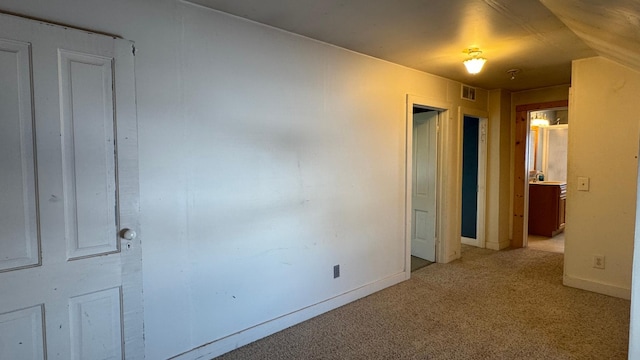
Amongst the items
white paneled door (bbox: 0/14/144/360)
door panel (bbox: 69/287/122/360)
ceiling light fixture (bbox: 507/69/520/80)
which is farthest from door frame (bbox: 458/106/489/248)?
→ door panel (bbox: 69/287/122/360)

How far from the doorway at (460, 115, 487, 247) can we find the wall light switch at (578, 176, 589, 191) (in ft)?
5.24

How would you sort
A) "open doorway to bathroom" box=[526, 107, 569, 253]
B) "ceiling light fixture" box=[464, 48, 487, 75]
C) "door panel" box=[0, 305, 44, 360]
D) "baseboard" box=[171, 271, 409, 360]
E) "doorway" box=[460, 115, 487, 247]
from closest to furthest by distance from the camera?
"door panel" box=[0, 305, 44, 360] → "baseboard" box=[171, 271, 409, 360] → "ceiling light fixture" box=[464, 48, 487, 75] → "doorway" box=[460, 115, 487, 247] → "open doorway to bathroom" box=[526, 107, 569, 253]

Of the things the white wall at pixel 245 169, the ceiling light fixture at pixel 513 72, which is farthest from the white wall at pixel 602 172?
the white wall at pixel 245 169

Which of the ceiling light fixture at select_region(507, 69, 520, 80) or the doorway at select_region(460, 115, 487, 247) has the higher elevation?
the ceiling light fixture at select_region(507, 69, 520, 80)

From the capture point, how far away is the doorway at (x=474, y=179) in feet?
17.0

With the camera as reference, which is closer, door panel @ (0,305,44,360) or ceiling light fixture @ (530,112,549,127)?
door panel @ (0,305,44,360)

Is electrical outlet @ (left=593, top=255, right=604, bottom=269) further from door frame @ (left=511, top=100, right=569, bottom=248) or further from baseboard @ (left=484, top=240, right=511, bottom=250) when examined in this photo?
door frame @ (left=511, top=100, right=569, bottom=248)

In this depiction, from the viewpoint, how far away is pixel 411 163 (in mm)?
4039

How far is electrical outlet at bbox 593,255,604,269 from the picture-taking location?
354 centimetres

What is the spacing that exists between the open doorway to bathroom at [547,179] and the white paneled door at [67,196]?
17.1ft

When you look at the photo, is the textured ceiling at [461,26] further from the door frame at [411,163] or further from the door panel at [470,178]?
the door panel at [470,178]

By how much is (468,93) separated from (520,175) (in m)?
1.51

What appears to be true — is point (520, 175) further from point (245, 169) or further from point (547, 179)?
point (245, 169)

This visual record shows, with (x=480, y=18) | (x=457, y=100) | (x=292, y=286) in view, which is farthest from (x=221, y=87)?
(x=457, y=100)
